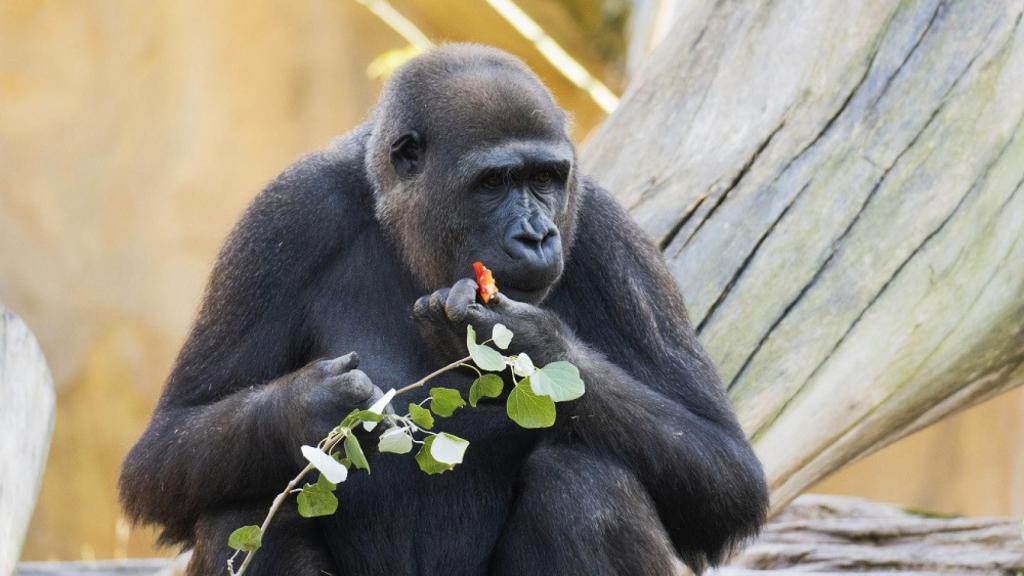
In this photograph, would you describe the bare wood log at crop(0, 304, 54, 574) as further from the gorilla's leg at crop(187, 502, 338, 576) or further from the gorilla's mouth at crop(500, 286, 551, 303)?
the gorilla's mouth at crop(500, 286, 551, 303)

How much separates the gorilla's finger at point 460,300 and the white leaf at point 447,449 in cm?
34

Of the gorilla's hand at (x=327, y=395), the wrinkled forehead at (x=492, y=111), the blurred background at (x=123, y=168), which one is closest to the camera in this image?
the gorilla's hand at (x=327, y=395)

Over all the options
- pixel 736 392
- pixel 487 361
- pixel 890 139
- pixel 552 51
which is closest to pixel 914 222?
pixel 890 139

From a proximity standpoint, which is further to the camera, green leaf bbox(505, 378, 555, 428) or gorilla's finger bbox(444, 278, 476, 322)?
gorilla's finger bbox(444, 278, 476, 322)

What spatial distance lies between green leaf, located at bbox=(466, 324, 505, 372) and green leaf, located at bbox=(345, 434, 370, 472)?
0.34 m

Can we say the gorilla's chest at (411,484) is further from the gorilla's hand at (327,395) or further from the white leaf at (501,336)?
the white leaf at (501,336)

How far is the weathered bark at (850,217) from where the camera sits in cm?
489

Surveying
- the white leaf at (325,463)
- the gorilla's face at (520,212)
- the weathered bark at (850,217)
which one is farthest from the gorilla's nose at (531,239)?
the weathered bark at (850,217)

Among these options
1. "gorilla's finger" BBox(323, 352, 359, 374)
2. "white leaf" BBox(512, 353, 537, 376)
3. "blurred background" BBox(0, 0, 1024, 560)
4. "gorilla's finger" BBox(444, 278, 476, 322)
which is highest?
"white leaf" BBox(512, 353, 537, 376)

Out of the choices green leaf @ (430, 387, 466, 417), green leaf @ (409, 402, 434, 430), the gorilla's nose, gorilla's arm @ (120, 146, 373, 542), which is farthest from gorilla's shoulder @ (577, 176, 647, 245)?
green leaf @ (409, 402, 434, 430)

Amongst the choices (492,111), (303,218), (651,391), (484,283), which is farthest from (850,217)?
(303,218)

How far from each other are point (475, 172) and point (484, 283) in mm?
428

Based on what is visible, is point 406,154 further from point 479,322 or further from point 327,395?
point 327,395

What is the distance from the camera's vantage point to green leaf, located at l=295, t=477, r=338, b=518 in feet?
11.7
